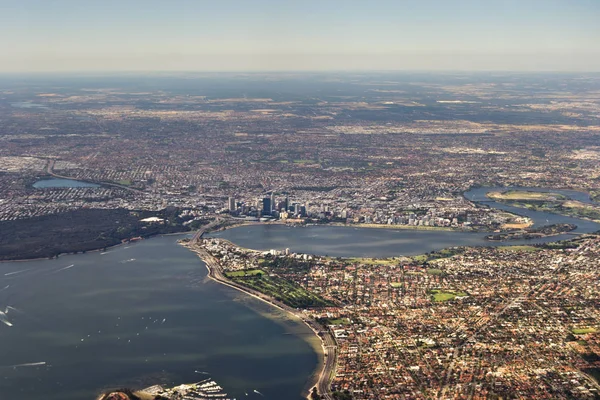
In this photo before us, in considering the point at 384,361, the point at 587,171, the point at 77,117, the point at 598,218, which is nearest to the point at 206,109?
the point at 77,117

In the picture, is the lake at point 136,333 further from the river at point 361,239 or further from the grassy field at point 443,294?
the grassy field at point 443,294

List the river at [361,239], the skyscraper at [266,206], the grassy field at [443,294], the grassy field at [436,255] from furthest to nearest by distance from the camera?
the skyscraper at [266,206], the river at [361,239], the grassy field at [436,255], the grassy field at [443,294]

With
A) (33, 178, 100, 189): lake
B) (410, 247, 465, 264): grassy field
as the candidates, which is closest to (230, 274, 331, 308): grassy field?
(410, 247, 465, 264): grassy field

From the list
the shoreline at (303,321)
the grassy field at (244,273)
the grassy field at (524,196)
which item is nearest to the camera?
the shoreline at (303,321)

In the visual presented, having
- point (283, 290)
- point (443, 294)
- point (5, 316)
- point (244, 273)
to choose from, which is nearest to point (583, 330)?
point (443, 294)

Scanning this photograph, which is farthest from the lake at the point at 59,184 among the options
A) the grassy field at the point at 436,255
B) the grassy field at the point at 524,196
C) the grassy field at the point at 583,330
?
the grassy field at the point at 583,330

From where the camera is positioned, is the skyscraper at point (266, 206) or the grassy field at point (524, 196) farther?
the grassy field at point (524, 196)
